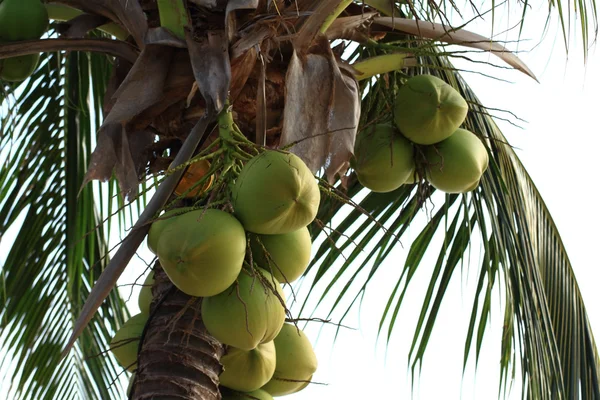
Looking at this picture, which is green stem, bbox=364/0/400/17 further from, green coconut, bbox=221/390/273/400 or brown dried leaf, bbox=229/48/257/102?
green coconut, bbox=221/390/273/400

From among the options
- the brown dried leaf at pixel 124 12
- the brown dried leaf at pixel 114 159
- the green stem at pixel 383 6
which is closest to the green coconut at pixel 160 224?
the brown dried leaf at pixel 114 159

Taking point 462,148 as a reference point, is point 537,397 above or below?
below

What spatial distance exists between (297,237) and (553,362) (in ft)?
3.77

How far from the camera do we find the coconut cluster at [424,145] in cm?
187

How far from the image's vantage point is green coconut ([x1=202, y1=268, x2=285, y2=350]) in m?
1.38

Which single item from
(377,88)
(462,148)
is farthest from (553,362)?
(377,88)

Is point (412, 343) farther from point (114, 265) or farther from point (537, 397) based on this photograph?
point (114, 265)

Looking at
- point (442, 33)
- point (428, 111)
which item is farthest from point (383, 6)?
point (428, 111)

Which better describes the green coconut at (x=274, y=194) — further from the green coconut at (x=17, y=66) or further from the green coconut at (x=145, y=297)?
the green coconut at (x=17, y=66)

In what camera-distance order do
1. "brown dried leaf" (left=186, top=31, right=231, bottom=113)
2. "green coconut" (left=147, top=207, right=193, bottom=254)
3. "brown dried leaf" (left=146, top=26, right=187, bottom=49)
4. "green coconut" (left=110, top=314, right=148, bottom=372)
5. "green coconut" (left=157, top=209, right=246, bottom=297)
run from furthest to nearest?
"green coconut" (left=110, top=314, right=148, bottom=372) → "brown dried leaf" (left=146, top=26, right=187, bottom=49) → "brown dried leaf" (left=186, top=31, right=231, bottom=113) → "green coconut" (left=147, top=207, right=193, bottom=254) → "green coconut" (left=157, top=209, right=246, bottom=297)

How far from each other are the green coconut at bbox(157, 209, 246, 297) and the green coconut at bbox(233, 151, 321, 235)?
0.03m

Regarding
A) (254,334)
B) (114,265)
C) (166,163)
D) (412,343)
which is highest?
(166,163)

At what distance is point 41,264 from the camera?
10.1ft

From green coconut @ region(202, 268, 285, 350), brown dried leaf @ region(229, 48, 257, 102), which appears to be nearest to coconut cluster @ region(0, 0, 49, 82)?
brown dried leaf @ region(229, 48, 257, 102)
